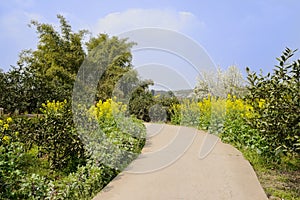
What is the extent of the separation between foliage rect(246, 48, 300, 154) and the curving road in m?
0.69

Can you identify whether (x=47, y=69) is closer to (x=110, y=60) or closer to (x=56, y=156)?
(x=110, y=60)

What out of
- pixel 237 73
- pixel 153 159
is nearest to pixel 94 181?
pixel 153 159

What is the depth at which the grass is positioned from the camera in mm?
3938

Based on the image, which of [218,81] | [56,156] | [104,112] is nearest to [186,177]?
[56,156]

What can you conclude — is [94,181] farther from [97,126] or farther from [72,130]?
[97,126]

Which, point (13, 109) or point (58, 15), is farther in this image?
point (58, 15)

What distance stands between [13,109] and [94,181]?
11453mm

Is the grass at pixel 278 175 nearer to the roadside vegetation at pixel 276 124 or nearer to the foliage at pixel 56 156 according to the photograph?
the roadside vegetation at pixel 276 124

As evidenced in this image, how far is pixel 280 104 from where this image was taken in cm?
380

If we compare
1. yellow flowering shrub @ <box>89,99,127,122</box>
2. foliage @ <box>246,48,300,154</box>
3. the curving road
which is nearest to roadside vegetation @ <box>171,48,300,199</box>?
foliage @ <box>246,48,300,154</box>

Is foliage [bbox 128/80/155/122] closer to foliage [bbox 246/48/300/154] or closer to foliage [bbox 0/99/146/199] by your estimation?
foliage [bbox 0/99/146/199]

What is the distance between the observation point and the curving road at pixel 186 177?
143 inches

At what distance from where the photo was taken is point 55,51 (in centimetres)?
2095

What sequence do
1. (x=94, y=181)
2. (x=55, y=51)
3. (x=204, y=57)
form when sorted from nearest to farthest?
1. (x=94, y=181)
2. (x=204, y=57)
3. (x=55, y=51)
